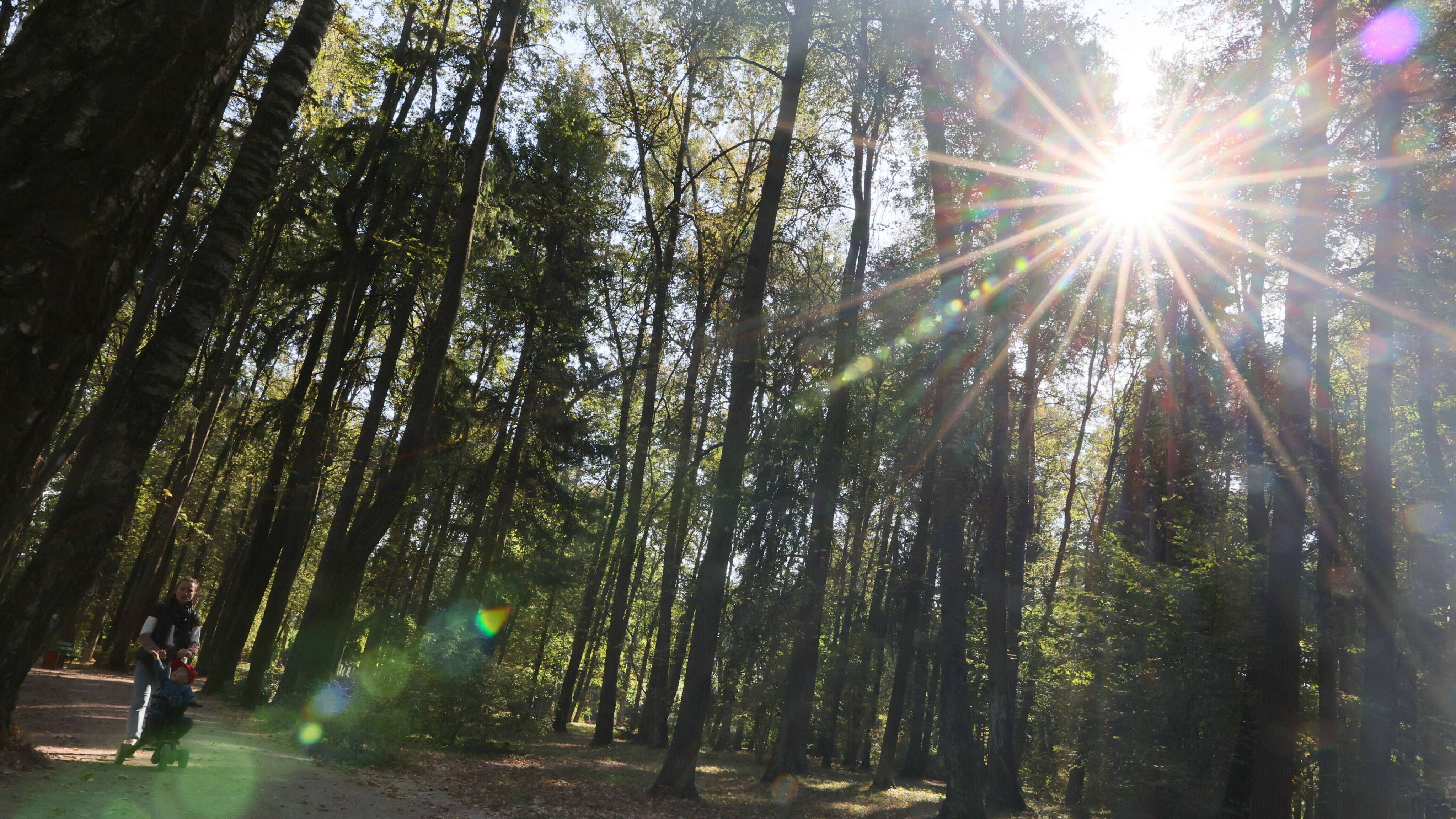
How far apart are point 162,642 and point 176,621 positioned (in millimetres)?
205

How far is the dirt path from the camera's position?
19.0ft

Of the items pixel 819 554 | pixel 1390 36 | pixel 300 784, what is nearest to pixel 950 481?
pixel 819 554

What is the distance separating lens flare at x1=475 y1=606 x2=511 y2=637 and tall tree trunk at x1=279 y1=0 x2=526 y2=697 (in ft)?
11.5

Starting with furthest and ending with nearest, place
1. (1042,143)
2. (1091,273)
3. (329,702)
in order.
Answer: (1091,273) < (1042,143) < (329,702)

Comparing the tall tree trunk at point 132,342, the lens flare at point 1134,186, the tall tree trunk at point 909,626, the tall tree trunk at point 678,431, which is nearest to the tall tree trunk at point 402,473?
the tall tree trunk at point 132,342

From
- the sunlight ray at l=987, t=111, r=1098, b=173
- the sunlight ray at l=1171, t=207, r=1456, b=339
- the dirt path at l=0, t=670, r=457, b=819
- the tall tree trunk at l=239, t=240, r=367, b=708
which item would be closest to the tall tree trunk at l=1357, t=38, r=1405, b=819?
the sunlight ray at l=1171, t=207, r=1456, b=339

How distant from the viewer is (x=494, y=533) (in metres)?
21.7

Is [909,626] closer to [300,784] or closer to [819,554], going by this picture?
[819,554]

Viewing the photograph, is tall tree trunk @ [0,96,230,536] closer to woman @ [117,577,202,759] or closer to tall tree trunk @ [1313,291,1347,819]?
woman @ [117,577,202,759]

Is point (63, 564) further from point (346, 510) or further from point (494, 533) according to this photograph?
point (494, 533)

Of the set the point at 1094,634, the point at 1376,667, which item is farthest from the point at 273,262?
the point at 1376,667

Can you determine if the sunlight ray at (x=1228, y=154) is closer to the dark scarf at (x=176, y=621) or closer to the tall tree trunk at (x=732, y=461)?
the tall tree trunk at (x=732, y=461)

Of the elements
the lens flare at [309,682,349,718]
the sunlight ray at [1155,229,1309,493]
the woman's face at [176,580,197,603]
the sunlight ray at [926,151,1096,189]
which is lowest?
the lens flare at [309,682,349,718]

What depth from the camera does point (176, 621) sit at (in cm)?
764
